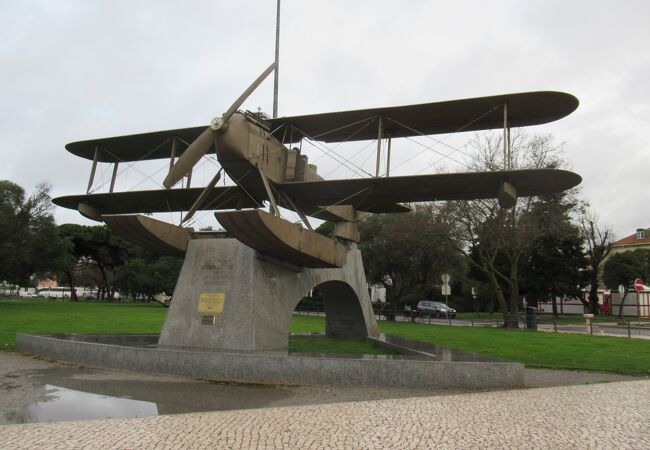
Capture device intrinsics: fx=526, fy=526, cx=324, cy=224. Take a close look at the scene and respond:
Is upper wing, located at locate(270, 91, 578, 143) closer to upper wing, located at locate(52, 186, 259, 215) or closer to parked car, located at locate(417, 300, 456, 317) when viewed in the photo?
upper wing, located at locate(52, 186, 259, 215)

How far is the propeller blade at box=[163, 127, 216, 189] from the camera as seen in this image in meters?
13.1

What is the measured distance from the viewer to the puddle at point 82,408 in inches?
284

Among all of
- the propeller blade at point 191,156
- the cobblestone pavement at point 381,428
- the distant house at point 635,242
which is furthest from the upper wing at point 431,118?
the distant house at point 635,242

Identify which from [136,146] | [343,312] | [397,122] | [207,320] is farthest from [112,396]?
[343,312]

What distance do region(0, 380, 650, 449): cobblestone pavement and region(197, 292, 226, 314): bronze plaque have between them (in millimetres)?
5331

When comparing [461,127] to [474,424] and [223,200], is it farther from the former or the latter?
[474,424]

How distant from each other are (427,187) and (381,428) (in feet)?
26.6

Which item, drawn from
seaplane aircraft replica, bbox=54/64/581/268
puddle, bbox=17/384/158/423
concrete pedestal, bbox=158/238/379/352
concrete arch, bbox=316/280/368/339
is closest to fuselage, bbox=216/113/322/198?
seaplane aircraft replica, bbox=54/64/581/268

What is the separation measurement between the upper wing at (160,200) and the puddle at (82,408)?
8327mm

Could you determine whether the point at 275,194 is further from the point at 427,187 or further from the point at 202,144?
the point at 427,187

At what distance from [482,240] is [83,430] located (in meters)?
31.0

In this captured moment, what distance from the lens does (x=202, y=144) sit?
13.2m

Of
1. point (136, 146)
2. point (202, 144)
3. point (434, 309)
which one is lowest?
point (434, 309)

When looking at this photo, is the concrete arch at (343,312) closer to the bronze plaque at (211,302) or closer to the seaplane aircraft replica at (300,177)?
the seaplane aircraft replica at (300,177)
